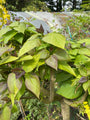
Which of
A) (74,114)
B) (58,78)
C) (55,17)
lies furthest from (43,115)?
(55,17)

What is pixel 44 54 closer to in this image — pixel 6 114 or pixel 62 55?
pixel 62 55

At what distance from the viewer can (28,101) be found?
5.70 feet

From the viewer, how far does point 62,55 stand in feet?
1.72

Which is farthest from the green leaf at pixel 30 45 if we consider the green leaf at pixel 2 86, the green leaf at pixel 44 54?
the green leaf at pixel 2 86

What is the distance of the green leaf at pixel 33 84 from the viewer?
497 mm

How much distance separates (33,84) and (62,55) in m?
0.18

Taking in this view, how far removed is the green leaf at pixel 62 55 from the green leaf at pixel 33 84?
14 centimetres

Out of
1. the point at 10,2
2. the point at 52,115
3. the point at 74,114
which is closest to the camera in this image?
the point at 74,114

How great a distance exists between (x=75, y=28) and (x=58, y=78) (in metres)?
2.92

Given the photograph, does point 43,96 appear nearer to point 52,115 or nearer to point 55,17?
point 52,115

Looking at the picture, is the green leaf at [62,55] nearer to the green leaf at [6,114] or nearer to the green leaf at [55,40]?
the green leaf at [55,40]

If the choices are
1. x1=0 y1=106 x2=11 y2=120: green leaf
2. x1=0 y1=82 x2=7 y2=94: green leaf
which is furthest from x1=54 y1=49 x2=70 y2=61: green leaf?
x1=0 y1=106 x2=11 y2=120: green leaf

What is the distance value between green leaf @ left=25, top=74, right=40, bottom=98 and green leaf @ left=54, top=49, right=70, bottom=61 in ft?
0.46

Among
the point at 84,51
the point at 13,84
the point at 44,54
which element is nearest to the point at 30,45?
the point at 44,54
